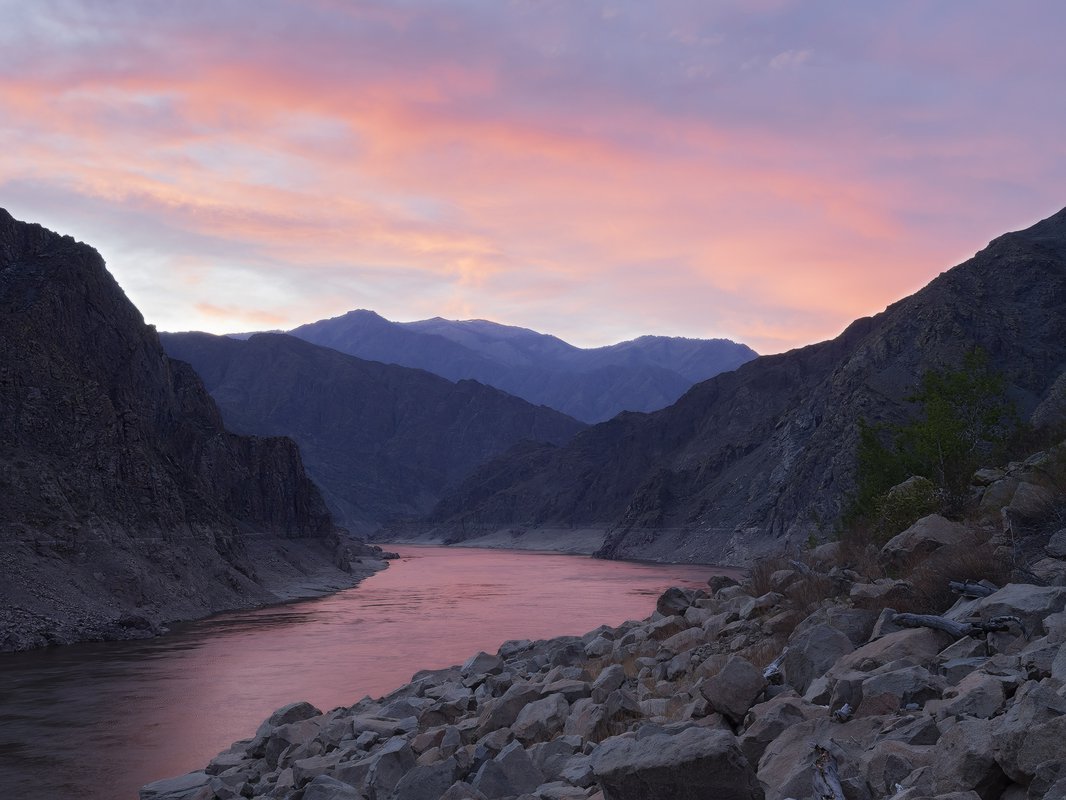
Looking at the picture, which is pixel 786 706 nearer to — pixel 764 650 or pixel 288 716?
pixel 764 650

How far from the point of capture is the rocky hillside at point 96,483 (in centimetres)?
4509

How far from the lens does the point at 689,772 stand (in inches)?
273

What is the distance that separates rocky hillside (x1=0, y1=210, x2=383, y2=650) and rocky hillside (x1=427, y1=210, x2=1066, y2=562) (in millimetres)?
37000

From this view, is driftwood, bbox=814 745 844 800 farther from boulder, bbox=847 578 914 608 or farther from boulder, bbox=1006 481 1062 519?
boulder, bbox=1006 481 1062 519

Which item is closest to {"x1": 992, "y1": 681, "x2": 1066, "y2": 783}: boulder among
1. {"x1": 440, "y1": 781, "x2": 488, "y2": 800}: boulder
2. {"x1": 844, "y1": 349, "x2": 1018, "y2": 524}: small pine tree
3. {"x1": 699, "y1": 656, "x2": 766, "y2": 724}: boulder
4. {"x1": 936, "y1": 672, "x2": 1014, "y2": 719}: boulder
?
{"x1": 936, "y1": 672, "x2": 1014, "y2": 719}: boulder

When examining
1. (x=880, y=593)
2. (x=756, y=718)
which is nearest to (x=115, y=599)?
(x=880, y=593)

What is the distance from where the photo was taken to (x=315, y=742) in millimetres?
16406

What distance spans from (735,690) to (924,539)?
18.7 feet

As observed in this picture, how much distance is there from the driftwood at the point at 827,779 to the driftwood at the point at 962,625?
3.19 metres

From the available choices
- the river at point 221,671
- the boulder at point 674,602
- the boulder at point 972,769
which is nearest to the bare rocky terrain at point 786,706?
the boulder at point 972,769

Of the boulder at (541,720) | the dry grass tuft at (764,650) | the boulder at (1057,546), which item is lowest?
the boulder at (541,720)

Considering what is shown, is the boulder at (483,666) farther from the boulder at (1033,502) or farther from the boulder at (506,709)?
the boulder at (1033,502)

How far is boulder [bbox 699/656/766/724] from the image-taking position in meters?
10.0

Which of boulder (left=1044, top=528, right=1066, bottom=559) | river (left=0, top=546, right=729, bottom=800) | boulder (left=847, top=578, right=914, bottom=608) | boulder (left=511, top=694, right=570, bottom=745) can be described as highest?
boulder (left=1044, top=528, right=1066, bottom=559)
